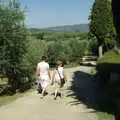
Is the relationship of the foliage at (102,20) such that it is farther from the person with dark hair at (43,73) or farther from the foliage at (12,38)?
the person with dark hair at (43,73)

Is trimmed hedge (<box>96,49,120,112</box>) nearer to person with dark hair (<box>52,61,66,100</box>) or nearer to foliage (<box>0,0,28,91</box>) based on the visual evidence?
person with dark hair (<box>52,61,66,100</box>)

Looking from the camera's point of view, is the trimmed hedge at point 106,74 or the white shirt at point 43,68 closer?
the trimmed hedge at point 106,74

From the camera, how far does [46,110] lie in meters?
9.83

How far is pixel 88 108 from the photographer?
1012 centimetres

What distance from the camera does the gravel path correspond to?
350 inches

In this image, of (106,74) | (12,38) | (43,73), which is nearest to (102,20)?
(106,74)

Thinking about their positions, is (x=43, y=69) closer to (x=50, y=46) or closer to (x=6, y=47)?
(x=6, y=47)

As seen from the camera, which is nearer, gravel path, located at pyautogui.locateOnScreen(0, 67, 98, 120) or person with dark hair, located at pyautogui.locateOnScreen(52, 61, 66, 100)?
gravel path, located at pyautogui.locateOnScreen(0, 67, 98, 120)

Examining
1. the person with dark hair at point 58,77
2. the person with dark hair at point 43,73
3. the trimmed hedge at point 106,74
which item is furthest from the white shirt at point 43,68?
the trimmed hedge at point 106,74

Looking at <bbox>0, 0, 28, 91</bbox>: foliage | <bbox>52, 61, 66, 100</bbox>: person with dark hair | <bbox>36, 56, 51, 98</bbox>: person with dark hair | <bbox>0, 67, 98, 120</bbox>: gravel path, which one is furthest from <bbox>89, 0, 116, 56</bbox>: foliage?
<bbox>0, 67, 98, 120</bbox>: gravel path

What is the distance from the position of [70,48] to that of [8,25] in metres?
26.5

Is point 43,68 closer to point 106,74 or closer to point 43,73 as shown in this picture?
point 43,73

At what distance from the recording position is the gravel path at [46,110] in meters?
8.90

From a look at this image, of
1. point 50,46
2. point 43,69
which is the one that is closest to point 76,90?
point 43,69
